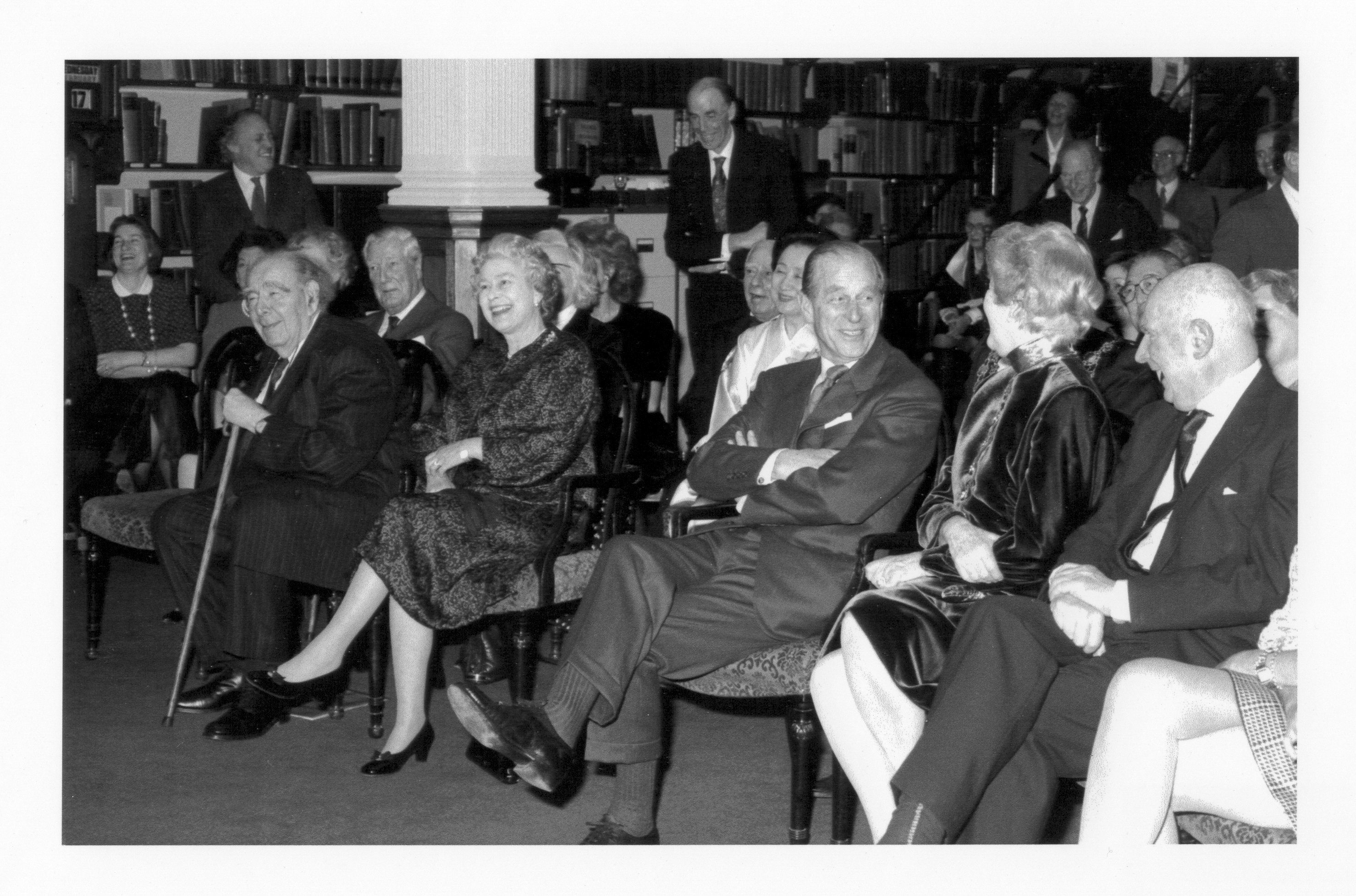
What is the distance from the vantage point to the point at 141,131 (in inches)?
285

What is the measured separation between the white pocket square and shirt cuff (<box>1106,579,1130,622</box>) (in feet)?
2.91

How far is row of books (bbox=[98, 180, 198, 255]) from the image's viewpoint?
7.23m

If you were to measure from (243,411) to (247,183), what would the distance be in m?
2.62

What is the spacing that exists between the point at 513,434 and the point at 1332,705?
202cm

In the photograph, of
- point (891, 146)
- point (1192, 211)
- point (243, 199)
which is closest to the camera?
point (243, 199)

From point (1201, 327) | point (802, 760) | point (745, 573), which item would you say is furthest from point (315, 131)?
point (1201, 327)

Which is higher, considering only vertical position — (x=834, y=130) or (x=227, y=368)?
(x=834, y=130)

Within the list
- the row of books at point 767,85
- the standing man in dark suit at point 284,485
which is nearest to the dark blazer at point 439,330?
the standing man in dark suit at point 284,485

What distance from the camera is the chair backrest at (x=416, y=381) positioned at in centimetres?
426

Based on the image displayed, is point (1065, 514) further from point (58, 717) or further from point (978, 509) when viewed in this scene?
point (58, 717)

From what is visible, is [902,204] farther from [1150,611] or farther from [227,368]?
[1150,611]

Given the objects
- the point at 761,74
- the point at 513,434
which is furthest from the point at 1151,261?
the point at 761,74

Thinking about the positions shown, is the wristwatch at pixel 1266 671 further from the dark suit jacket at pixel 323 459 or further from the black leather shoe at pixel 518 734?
the dark suit jacket at pixel 323 459

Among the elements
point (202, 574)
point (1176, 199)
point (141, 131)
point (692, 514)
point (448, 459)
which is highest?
point (141, 131)
